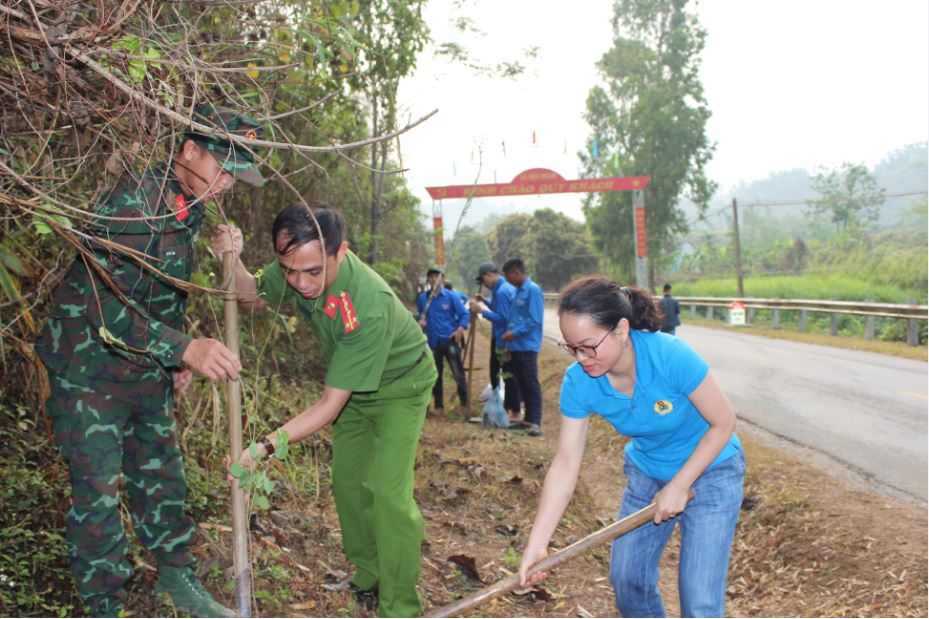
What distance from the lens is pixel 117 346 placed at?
3.32 m

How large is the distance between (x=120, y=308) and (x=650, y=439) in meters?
2.17

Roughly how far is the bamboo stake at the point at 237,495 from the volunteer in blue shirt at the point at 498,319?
612 cm

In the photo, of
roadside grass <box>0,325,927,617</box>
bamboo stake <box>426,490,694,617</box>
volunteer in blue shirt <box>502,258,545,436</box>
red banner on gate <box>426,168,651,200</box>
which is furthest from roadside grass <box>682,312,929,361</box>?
bamboo stake <box>426,490,694,617</box>

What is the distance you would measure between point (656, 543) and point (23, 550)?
2.70 meters

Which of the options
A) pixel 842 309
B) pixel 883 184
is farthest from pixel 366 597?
pixel 883 184

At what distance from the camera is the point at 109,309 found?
331 centimetres

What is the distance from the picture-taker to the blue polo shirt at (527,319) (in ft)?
29.4

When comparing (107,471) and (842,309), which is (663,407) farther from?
(842,309)

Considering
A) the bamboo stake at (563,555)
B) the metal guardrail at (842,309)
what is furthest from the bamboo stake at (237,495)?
the metal guardrail at (842,309)

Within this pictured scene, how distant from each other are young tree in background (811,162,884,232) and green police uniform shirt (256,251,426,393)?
204 feet

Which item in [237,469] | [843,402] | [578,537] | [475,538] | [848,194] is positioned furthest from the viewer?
[848,194]

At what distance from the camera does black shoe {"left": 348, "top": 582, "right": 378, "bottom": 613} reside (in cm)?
421

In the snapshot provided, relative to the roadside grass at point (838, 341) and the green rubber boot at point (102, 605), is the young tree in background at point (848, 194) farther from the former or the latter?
the green rubber boot at point (102, 605)

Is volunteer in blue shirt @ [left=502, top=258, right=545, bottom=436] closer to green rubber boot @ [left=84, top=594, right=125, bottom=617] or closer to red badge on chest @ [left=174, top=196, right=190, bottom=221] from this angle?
red badge on chest @ [left=174, top=196, right=190, bottom=221]
